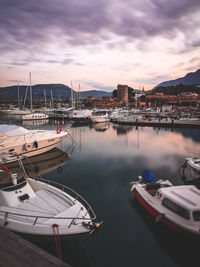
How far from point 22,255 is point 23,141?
13.4 meters

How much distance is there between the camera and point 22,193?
7.14 m

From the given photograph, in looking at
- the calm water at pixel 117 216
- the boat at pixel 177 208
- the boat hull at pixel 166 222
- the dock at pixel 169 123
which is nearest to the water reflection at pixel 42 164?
the calm water at pixel 117 216

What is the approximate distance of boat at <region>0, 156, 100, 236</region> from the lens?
5.60 m

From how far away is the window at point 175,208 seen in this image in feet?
21.3

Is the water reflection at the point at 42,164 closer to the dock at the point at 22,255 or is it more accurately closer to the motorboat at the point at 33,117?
the dock at the point at 22,255

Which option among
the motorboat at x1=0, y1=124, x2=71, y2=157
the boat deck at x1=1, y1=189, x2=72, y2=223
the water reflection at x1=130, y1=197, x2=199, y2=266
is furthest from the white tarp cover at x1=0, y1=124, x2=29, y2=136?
the water reflection at x1=130, y1=197, x2=199, y2=266

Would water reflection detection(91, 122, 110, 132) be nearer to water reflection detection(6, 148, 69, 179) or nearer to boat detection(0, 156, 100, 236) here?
water reflection detection(6, 148, 69, 179)

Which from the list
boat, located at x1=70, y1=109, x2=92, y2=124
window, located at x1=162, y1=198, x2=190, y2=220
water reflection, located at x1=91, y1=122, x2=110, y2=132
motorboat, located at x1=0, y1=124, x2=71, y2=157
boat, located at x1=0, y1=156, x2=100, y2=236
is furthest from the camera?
boat, located at x1=70, y1=109, x2=92, y2=124

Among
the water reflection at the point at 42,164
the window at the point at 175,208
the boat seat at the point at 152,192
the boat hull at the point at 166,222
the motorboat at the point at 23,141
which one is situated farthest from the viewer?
the motorboat at the point at 23,141

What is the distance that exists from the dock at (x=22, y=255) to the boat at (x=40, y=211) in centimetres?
84

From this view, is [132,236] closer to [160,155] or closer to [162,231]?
[162,231]

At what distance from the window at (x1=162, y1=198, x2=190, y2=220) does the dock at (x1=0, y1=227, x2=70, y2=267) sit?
16.1 feet

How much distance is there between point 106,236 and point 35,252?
12.0 feet

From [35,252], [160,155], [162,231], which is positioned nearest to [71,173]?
[162,231]
